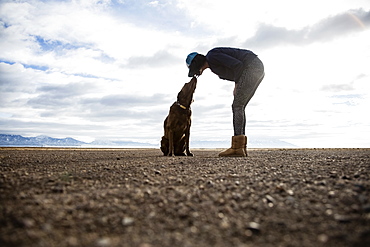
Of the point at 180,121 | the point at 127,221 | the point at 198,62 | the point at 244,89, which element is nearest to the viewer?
the point at 127,221

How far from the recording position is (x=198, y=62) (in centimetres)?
762

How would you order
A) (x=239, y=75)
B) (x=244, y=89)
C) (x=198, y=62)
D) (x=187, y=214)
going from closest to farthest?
(x=187, y=214) < (x=244, y=89) < (x=239, y=75) < (x=198, y=62)

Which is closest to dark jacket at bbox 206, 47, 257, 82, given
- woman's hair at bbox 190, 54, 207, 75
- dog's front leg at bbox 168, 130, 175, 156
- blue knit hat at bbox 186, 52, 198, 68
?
woman's hair at bbox 190, 54, 207, 75

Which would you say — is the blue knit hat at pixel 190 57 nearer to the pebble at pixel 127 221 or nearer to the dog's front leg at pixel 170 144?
the dog's front leg at pixel 170 144

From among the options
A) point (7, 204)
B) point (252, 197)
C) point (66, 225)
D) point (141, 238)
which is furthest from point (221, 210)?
point (7, 204)

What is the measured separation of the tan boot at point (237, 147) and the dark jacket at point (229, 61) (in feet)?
5.24

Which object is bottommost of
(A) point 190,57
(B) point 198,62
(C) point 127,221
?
(C) point 127,221

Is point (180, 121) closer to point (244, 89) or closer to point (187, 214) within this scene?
point (244, 89)

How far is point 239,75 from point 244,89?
17.5 inches

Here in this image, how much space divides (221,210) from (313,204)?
719 millimetres

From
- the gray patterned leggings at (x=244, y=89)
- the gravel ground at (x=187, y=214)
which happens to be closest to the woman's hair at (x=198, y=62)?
the gray patterned leggings at (x=244, y=89)

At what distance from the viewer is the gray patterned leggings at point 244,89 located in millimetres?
6691

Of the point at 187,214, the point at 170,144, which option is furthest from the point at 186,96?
the point at 187,214

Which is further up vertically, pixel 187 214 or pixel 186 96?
pixel 186 96
